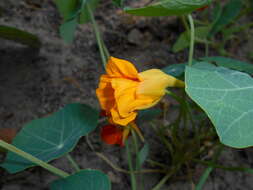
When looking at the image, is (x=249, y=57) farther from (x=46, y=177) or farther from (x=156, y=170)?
(x=46, y=177)

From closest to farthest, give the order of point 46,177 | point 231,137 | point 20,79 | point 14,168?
point 231,137
point 14,168
point 46,177
point 20,79

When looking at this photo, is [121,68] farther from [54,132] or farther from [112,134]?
[54,132]

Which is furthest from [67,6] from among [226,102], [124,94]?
[226,102]

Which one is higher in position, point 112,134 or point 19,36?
point 19,36

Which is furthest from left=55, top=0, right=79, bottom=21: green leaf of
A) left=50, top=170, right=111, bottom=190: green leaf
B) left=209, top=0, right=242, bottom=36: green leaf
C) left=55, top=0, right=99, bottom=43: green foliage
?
Answer: left=209, top=0, right=242, bottom=36: green leaf

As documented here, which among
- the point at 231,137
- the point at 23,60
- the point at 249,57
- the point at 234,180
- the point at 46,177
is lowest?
the point at 234,180

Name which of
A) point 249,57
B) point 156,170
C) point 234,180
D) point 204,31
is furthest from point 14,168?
point 249,57

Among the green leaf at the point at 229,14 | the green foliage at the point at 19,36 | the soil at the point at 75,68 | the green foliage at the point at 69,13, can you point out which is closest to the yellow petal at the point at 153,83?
the green foliage at the point at 69,13
